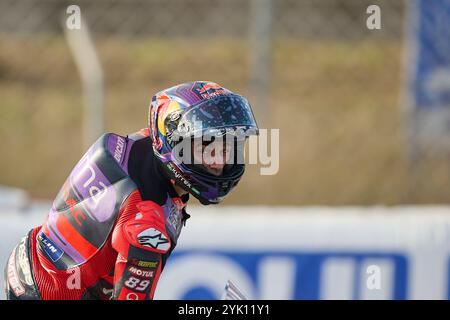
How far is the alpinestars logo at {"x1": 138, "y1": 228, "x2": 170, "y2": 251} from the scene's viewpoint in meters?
3.37

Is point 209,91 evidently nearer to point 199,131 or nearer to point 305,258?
point 199,131

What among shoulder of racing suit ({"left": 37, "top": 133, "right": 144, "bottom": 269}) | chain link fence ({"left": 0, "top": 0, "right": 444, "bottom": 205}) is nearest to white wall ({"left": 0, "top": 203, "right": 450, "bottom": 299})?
chain link fence ({"left": 0, "top": 0, "right": 444, "bottom": 205})

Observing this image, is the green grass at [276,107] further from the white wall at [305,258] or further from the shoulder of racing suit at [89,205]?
the shoulder of racing suit at [89,205]

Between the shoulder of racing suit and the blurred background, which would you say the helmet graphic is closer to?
the shoulder of racing suit

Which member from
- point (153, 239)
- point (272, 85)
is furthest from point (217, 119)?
point (272, 85)

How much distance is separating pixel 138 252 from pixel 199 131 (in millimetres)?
543

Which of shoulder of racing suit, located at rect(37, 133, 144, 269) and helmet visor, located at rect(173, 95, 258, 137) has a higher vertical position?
helmet visor, located at rect(173, 95, 258, 137)

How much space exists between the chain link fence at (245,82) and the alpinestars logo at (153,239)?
4.35 metres

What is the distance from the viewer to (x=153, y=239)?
3387 mm

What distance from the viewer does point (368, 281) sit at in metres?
5.71

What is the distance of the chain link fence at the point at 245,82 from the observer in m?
7.95

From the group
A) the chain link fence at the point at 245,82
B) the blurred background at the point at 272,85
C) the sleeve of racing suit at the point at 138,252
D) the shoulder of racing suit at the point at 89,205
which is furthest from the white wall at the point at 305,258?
the sleeve of racing suit at the point at 138,252

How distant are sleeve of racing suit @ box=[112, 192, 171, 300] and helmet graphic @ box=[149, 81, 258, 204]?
308 millimetres
